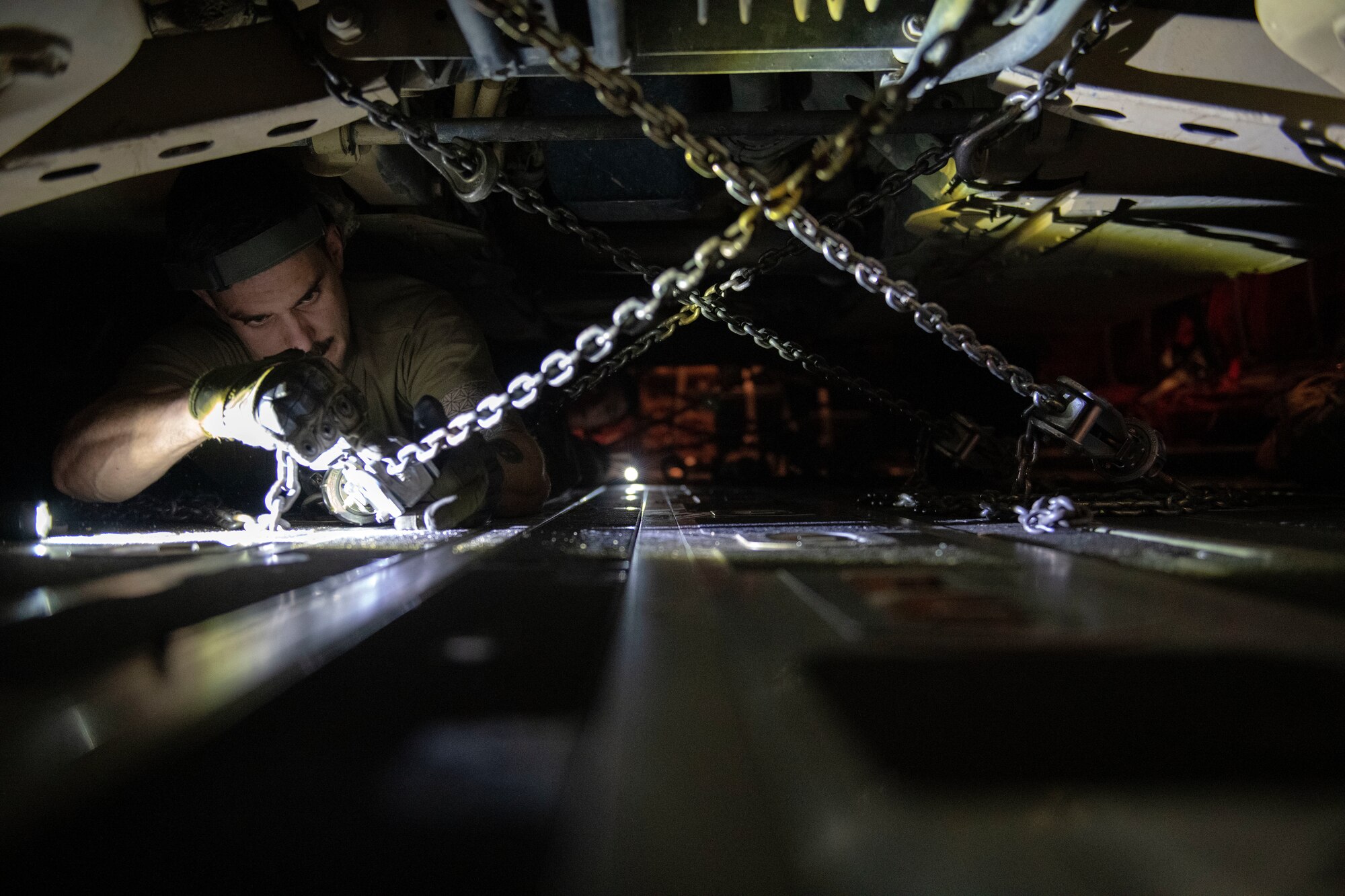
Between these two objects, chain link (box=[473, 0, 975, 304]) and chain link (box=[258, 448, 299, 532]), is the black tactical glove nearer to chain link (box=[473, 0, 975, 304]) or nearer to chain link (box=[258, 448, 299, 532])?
chain link (box=[258, 448, 299, 532])

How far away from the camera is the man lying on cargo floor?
152cm

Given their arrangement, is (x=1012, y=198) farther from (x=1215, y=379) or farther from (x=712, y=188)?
(x=1215, y=379)

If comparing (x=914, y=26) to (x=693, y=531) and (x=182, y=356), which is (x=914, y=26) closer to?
(x=693, y=531)

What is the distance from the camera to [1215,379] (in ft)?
12.1

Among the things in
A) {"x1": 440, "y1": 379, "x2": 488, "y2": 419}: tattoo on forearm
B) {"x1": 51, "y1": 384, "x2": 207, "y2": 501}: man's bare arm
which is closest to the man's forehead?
{"x1": 51, "y1": 384, "x2": 207, "y2": 501}: man's bare arm

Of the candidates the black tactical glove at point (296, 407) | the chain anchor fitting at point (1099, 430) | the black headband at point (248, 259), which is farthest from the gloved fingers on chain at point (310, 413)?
the chain anchor fitting at point (1099, 430)

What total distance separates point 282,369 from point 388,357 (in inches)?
44.4

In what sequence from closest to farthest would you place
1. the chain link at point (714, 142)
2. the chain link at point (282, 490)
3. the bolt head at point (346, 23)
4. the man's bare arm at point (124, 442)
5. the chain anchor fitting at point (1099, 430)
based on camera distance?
the chain link at point (714, 142) < the bolt head at point (346, 23) < the chain anchor fitting at point (1099, 430) < the chain link at point (282, 490) < the man's bare arm at point (124, 442)

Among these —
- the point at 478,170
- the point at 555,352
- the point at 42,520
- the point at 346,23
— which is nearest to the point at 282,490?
the point at 42,520

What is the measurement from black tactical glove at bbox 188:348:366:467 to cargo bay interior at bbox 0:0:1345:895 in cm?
6

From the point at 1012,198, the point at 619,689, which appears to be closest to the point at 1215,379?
the point at 1012,198

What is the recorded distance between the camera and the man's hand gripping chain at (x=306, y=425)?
143cm

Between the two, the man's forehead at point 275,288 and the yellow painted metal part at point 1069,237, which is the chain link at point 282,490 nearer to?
the man's forehead at point 275,288

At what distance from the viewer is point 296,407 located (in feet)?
4.65
